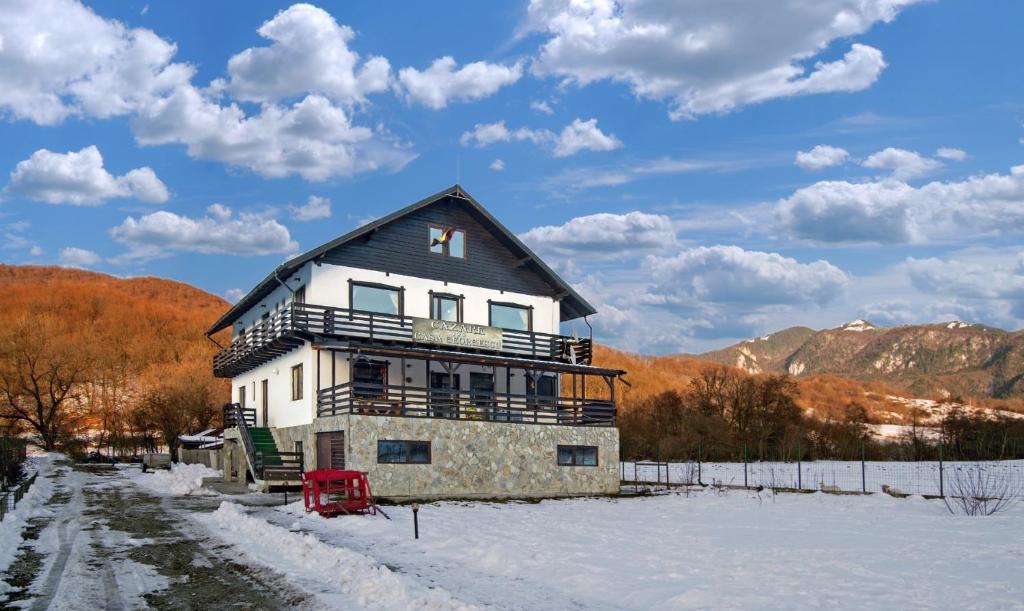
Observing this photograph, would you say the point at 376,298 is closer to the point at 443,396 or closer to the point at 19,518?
the point at 443,396

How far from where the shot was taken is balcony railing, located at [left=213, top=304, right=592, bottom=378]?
30359 millimetres

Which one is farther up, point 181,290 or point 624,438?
point 181,290

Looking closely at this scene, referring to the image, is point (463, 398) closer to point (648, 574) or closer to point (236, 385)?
point (236, 385)

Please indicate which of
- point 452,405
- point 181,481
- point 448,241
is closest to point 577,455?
point 452,405

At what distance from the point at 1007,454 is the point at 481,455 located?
135 ft

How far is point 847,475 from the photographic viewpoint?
42.5 metres

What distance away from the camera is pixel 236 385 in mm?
42531

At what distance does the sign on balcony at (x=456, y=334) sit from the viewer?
32.0 m

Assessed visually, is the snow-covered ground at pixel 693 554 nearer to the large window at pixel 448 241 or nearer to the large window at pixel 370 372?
the large window at pixel 370 372

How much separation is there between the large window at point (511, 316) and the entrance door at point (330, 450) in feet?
31.8

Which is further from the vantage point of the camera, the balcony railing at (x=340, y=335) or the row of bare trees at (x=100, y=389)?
the row of bare trees at (x=100, y=389)

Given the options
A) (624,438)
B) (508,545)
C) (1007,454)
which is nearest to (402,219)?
(508,545)

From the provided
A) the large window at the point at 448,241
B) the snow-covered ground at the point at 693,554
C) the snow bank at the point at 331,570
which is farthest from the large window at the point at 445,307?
the snow bank at the point at 331,570

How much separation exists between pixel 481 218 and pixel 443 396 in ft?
27.0
